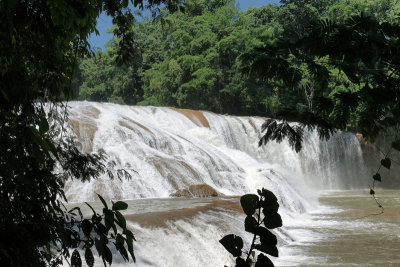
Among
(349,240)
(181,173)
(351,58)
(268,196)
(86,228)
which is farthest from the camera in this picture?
(181,173)

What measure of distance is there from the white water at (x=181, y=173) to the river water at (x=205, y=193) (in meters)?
0.02

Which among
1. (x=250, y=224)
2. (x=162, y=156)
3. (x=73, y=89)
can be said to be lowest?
(x=162, y=156)

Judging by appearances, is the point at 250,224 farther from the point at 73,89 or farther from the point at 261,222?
the point at 73,89

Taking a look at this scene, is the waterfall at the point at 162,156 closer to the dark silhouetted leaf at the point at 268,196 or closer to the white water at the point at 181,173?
the white water at the point at 181,173

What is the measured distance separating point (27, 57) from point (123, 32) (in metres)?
1.77

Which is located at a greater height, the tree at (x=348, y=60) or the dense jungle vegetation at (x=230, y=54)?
the dense jungle vegetation at (x=230, y=54)

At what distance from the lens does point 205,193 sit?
37.6 feet

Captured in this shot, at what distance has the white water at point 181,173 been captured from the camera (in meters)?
6.86

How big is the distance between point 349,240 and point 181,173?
4.74 metres

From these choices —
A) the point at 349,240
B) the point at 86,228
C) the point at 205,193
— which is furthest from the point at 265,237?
the point at 205,193

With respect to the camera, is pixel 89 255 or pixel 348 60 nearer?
pixel 89 255

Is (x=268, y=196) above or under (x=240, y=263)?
above

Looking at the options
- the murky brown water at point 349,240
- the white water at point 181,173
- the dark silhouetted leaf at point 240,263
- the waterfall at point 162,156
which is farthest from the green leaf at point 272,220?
the waterfall at point 162,156

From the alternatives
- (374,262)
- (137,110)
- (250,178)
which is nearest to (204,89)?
(137,110)
